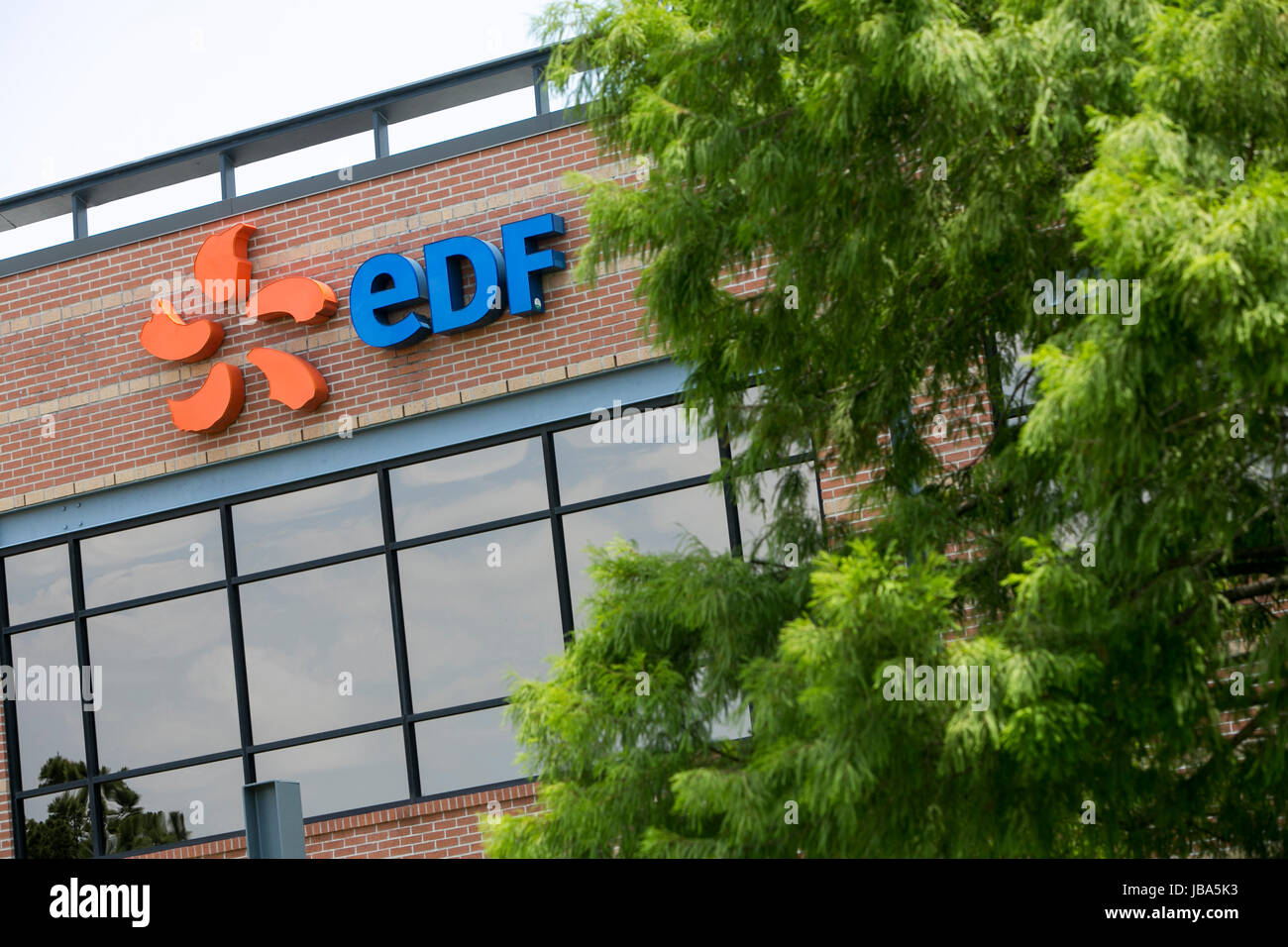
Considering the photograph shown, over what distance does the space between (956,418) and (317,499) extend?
798 cm

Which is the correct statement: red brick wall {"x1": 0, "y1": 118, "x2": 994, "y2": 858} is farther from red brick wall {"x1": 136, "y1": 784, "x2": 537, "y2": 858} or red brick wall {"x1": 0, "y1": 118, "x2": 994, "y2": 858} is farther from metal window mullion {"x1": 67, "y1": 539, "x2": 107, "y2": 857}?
metal window mullion {"x1": 67, "y1": 539, "x2": 107, "y2": 857}

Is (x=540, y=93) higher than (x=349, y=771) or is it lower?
higher

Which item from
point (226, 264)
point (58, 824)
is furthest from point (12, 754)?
point (226, 264)

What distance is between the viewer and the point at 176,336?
574 inches

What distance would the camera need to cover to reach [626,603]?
24.2 feet

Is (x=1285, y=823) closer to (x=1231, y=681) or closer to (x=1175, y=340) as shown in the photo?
(x=1231, y=681)

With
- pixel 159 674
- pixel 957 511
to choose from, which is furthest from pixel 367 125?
pixel 957 511

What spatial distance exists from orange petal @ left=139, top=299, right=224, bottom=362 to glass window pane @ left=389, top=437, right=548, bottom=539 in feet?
7.97

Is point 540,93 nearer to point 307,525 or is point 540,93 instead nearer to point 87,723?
point 307,525

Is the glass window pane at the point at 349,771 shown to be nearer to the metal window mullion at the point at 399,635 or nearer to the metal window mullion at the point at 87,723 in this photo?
the metal window mullion at the point at 399,635

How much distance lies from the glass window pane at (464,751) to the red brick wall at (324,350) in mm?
263

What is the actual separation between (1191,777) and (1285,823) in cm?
47

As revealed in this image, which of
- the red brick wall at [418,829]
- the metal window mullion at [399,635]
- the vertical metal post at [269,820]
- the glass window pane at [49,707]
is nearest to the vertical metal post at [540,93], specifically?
the metal window mullion at [399,635]
